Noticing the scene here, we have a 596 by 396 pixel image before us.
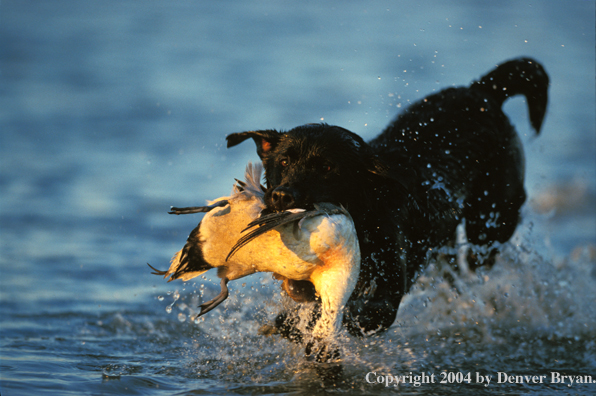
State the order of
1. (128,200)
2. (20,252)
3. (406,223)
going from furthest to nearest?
(128,200) → (20,252) → (406,223)

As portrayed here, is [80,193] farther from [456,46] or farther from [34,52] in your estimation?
[456,46]

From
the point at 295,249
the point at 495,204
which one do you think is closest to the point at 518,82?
the point at 495,204

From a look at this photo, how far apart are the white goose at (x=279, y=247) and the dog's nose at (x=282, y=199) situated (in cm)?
7

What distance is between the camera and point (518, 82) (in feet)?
16.1

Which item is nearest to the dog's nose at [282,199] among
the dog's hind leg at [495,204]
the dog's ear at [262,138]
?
the dog's ear at [262,138]

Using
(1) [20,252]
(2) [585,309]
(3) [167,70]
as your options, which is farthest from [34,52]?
(2) [585,309]

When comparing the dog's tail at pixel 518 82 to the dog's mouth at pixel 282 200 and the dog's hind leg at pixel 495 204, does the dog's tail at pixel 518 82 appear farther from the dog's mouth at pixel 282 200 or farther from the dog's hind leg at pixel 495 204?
the dog's mouth at pixel 282 200

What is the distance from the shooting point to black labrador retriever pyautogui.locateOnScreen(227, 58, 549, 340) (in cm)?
325

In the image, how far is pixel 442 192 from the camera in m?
4.06

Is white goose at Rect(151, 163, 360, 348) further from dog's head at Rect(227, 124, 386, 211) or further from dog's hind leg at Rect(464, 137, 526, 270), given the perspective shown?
dog's hind leg at Rect(464, 137, 526, 270)

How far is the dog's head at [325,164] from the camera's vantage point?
3178 mm

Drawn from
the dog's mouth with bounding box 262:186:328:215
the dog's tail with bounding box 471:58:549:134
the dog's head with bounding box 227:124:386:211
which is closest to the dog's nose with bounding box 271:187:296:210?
the dog's mouth with bounding box 262:186:328:215

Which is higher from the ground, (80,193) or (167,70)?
(167,70)

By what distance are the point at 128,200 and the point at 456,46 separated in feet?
21.5
